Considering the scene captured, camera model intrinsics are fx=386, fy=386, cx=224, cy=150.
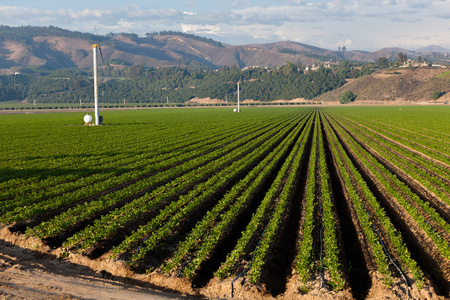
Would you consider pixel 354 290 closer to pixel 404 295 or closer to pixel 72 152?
pixel 404 295

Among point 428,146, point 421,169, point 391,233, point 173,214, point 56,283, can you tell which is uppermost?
point 428,146

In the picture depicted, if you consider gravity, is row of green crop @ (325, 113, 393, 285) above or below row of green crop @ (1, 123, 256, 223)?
below

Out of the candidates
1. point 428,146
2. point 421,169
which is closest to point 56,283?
point 421,169

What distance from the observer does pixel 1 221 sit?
1427 centimetres

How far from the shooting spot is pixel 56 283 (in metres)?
9.95

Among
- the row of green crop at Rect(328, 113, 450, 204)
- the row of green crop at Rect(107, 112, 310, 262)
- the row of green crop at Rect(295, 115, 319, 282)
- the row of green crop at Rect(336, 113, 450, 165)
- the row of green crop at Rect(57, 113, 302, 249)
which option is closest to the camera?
the row of green crop at Rect(295, 115, 319, 282)

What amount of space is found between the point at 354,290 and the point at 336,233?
3.59 meters

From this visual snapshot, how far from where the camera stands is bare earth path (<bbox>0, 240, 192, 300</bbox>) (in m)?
9.31

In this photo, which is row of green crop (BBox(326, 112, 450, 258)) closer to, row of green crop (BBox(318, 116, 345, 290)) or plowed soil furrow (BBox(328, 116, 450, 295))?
plowed soil furrow (BBox(328, 116, 450, 295))

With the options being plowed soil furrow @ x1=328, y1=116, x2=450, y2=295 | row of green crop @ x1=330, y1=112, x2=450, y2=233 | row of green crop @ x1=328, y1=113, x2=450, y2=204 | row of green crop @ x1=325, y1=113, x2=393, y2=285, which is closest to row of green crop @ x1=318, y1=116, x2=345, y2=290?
row of green crop @ x1=325, y1=113, x2=393, y2=285

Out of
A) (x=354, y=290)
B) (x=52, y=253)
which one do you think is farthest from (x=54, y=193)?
(x=354, y=290)

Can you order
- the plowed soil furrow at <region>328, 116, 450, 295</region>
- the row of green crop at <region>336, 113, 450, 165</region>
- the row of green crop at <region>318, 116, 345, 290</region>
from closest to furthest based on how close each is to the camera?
the row of green crop at <region>318, 116, 345, 290</region>, the plowed soil furrow at <region>328, 116, 450, 295</region>, the row of green crop at <region>336, 113, 450, 165</region>

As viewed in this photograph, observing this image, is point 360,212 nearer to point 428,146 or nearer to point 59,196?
point 59,196

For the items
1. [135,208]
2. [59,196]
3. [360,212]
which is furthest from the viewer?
[59,196]
